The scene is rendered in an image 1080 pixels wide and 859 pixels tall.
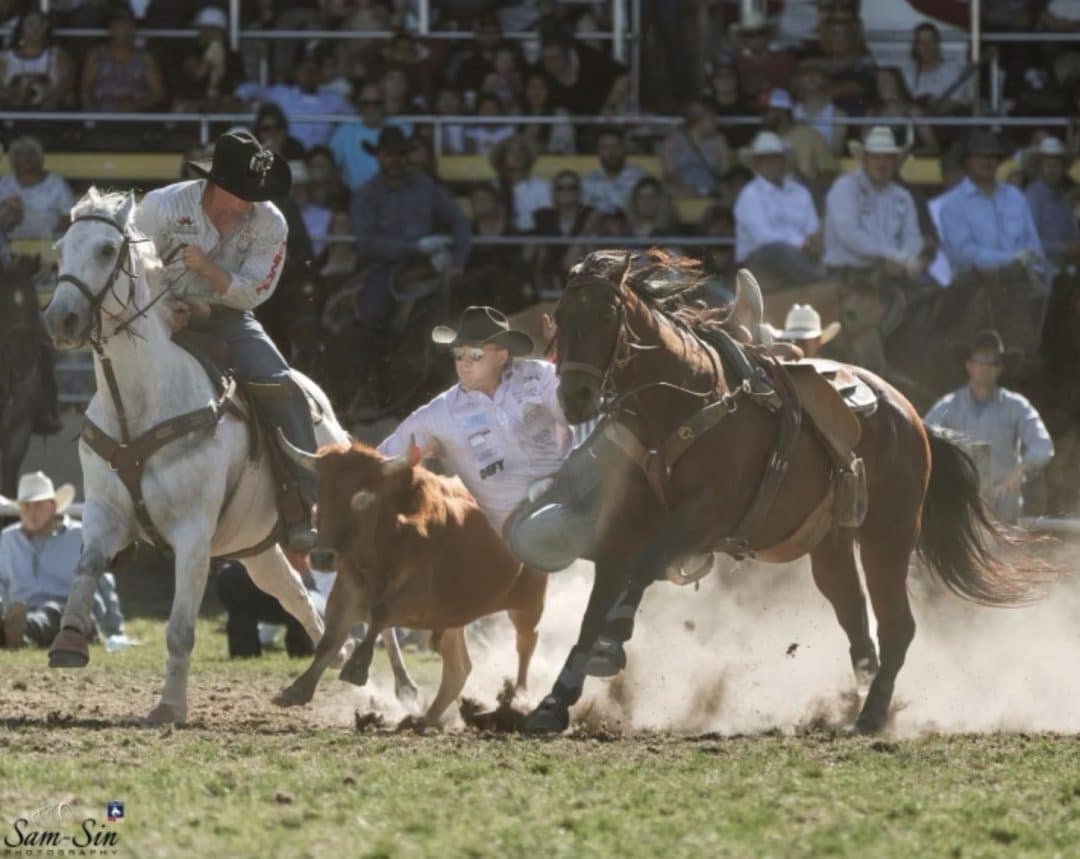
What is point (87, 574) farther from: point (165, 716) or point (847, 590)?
point (847, 590)

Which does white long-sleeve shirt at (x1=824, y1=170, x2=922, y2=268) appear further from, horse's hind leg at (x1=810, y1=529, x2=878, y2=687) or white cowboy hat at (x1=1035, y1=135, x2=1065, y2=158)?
horse's hind leg at (x1=810, y1=529, x2=878, y2=687)

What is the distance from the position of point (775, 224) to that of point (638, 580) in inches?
280

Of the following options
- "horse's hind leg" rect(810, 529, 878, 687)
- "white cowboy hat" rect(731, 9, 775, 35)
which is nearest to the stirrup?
"horse's hind leg" rect(810, 529, 878, 687)

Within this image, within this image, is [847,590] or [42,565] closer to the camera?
[847,590]

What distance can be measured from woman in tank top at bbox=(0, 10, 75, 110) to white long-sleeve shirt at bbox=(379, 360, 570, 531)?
773 cm

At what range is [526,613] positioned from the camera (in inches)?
375

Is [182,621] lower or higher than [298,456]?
lower

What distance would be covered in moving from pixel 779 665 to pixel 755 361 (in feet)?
6.52

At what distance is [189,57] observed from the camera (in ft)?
55.0

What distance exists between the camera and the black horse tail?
9891mm

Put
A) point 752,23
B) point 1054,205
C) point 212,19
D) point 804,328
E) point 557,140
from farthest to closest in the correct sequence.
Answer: point 752,23
point 212,19
point 557,140
point 1054,205
point 804,328

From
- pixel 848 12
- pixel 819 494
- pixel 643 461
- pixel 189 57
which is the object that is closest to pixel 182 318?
pixel 643 461

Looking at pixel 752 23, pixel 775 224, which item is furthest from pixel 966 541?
pixel 752 23

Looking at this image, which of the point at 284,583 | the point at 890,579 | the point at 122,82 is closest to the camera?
the point at 890,579
